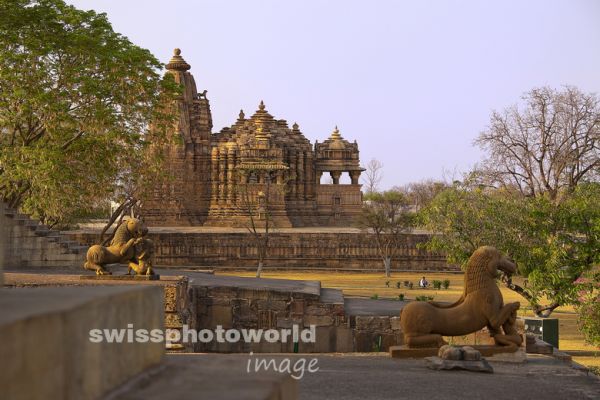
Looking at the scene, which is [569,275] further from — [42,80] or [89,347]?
[89,347]

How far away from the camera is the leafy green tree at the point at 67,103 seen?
20484 mm

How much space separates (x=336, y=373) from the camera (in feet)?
28.5

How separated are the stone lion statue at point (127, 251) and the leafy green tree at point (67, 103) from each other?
20.3ft

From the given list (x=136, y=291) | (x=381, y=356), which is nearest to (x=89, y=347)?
(x=136, y=291)

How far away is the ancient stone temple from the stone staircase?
24.8 m

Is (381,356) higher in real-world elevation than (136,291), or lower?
lower

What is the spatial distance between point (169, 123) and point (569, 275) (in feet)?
41.3

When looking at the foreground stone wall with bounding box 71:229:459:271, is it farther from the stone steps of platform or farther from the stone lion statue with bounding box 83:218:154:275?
the stone lion statue with bounding box 83:218:154:275

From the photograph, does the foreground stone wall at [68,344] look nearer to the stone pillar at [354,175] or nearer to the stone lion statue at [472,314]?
the stone lion statue at [472,314]

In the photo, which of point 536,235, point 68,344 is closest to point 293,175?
point 536,235

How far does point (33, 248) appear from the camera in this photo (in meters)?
20.7

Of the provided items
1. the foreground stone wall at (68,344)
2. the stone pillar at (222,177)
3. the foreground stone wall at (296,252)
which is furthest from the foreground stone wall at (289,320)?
the stone pillar at (222,177)

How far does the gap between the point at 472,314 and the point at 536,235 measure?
8.33 meters

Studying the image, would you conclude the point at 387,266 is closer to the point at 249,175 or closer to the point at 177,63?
the point at 249,175
